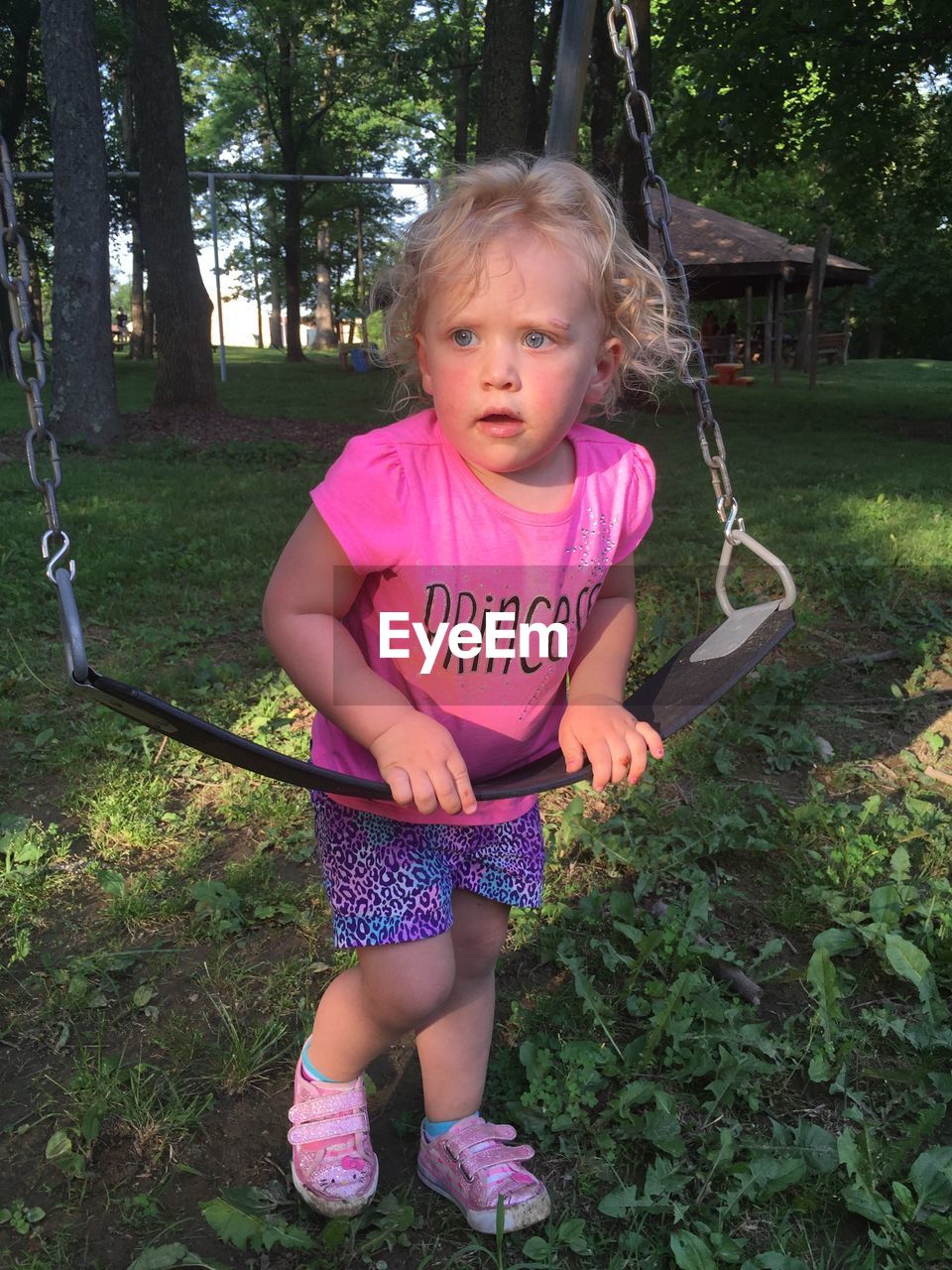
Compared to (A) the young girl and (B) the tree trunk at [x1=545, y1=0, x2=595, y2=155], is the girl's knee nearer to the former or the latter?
(A) the young girl

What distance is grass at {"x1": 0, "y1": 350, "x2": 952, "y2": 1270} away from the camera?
1.71m

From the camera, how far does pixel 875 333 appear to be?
36.0 metres

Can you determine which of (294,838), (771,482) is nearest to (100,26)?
(771,482)

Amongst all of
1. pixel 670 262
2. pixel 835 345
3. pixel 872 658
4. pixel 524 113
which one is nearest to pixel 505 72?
pixel 524 113

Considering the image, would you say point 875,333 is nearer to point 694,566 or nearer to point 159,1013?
point 694,566

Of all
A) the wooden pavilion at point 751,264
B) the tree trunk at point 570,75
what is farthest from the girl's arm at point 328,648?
the wooden pavilion at point 751,264

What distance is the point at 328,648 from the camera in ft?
5.16

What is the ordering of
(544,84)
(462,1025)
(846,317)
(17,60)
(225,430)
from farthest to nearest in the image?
(846,317) → (17,60) → (544,84) → (225,430) → (462,1025)

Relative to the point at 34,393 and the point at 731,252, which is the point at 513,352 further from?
the point at 731,252

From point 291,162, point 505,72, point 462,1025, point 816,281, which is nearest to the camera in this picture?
point 462,1025

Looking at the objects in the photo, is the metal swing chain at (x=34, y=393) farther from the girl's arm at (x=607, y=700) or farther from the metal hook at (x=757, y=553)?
the metal hook at (x=757, y=553)

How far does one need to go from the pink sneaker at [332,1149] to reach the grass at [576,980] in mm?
39

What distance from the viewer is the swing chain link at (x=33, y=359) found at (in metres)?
1.61

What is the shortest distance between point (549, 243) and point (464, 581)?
1.69 ft
